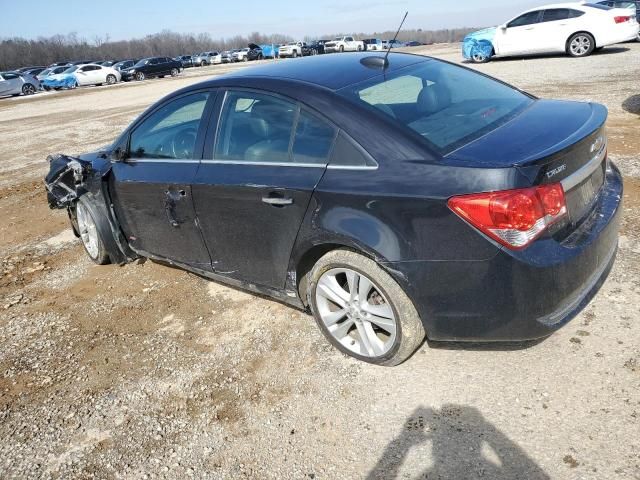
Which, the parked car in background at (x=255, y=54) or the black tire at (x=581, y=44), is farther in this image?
the parked car in background at (x=255, y=54)

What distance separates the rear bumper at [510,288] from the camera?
2350 millimetres

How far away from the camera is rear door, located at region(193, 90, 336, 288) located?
289 cm

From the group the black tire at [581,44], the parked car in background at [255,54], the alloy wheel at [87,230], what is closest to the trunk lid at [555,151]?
the alloy wheel at [87,230]

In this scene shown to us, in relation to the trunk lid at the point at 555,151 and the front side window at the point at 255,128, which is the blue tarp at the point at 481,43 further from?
the front side window at the point at 255,128

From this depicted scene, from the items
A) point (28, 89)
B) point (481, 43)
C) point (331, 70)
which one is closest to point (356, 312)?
point (331, 70)

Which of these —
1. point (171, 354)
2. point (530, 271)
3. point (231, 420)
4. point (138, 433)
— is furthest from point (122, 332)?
point (530, 271)

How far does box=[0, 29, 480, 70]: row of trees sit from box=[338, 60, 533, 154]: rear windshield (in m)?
75.1

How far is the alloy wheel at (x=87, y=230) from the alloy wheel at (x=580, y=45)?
1532cm

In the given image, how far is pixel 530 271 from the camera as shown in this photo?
233 centimetres

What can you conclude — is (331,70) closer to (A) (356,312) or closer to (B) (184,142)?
(B) (184,142)

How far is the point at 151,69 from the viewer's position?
38.5 m

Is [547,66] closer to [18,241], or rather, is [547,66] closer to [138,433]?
[18,241]

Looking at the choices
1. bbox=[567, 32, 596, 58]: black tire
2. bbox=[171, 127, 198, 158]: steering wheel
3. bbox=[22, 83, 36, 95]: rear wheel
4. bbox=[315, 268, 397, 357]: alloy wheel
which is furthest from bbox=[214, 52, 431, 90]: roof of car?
bbox=[22, 83, 36, 95]: rear wheel

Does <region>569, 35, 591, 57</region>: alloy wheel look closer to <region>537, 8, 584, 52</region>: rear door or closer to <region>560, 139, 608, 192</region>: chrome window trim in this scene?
<region>537, 8, 584, 52</region>: rear door
